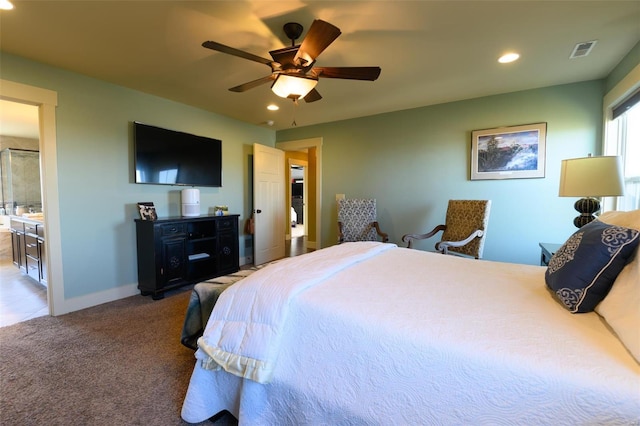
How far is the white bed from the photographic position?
29.8 inches

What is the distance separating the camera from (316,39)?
1.67 metres

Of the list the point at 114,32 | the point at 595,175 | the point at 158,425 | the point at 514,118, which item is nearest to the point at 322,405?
the point at 158,425

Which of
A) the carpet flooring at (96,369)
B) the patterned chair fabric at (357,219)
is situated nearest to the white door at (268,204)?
the patterned chair fabric at (357,219)

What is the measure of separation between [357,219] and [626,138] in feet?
9.37

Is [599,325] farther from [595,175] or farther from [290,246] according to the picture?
[290,246]

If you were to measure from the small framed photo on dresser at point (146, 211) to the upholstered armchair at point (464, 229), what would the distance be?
2.93 m

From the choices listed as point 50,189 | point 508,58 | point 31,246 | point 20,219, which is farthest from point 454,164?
point 20,219

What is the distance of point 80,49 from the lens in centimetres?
231

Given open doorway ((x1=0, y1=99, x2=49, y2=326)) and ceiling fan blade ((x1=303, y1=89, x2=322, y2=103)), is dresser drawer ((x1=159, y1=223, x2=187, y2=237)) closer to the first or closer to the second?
open doorway ((x1=0, y1=99, x2=49, y2=326))

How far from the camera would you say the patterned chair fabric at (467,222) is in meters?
3.05

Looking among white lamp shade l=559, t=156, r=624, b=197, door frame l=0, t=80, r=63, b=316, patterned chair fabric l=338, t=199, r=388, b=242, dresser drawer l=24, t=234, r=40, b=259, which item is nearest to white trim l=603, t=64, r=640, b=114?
white lamp shade l=559, t=156, r=624, b=197

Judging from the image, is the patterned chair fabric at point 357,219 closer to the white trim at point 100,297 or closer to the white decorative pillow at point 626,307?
the white trim at point 100,297

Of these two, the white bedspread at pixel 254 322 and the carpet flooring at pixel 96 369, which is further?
the carpet flooring at pixel 96 369

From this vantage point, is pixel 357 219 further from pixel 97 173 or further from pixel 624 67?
pixel 97 173
